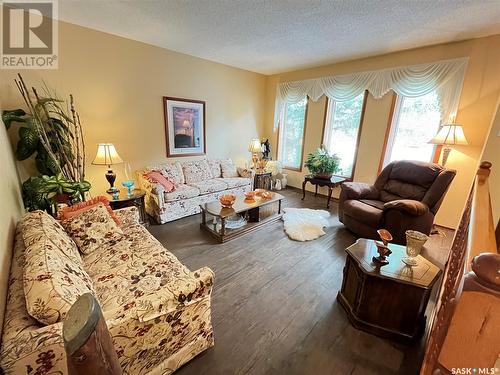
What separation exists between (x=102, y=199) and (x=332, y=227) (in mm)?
3011

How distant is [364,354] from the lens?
4.86 feet

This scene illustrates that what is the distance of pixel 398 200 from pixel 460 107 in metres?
1.68

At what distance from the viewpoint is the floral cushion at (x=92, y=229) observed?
1.83 meters

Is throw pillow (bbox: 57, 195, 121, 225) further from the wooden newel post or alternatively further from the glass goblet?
the glass goblet

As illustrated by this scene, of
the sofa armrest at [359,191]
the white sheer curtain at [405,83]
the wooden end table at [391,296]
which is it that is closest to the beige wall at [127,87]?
the white sheer curtain at [405,83]

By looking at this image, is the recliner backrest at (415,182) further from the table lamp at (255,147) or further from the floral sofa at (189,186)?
the table lamp at (255,147)

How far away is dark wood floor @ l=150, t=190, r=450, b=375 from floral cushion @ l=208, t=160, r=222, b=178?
1.70 metres

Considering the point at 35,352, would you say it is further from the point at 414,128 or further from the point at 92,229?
the point at 414,128

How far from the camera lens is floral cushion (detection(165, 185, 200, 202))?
3346mm

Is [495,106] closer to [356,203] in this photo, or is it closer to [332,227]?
[356,203]

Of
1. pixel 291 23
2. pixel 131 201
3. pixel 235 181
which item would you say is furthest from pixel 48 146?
pixel 291 23

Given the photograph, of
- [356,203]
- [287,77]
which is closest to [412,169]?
[356,203]

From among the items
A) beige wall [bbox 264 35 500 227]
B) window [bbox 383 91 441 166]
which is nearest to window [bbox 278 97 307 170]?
beige wall [bbox 264 35 500 227]

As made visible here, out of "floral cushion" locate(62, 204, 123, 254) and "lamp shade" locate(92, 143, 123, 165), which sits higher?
"lamp shade" locate(92, 143, 123, 165)
